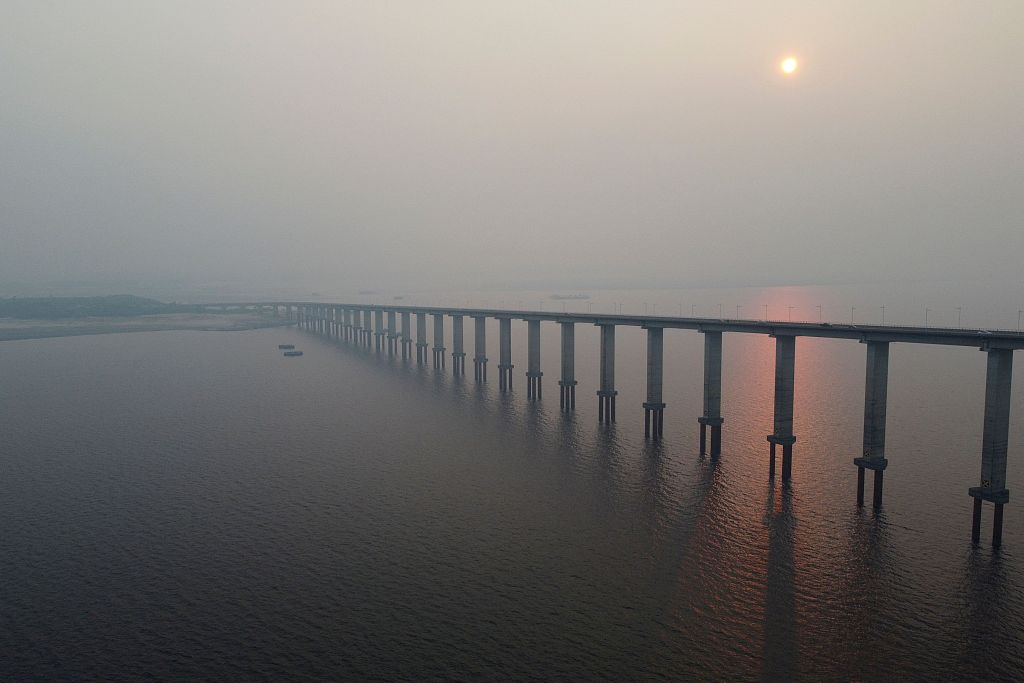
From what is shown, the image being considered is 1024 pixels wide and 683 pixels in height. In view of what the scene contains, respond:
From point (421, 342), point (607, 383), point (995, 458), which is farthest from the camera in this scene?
point (421, 342)

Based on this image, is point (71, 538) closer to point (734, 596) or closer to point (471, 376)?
point (734, 596)

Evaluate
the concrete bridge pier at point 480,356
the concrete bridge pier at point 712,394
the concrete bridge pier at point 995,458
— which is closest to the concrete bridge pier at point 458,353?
the concrete bridge pier at point 480,356

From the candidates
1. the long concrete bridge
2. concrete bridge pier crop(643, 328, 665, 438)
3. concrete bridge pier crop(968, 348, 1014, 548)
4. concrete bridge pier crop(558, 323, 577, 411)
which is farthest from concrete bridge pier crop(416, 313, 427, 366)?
concrete bridge pier crop(968, 348, 1014, 548)

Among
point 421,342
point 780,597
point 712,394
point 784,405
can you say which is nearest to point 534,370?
point 712,394

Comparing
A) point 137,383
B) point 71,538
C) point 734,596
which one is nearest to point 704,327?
point 734,596

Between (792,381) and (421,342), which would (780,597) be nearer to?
(792,381)

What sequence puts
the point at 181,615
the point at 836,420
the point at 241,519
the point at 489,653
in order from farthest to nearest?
the point at 836,420
the point at 241,519
the point at 181,615
the point at 489,653
